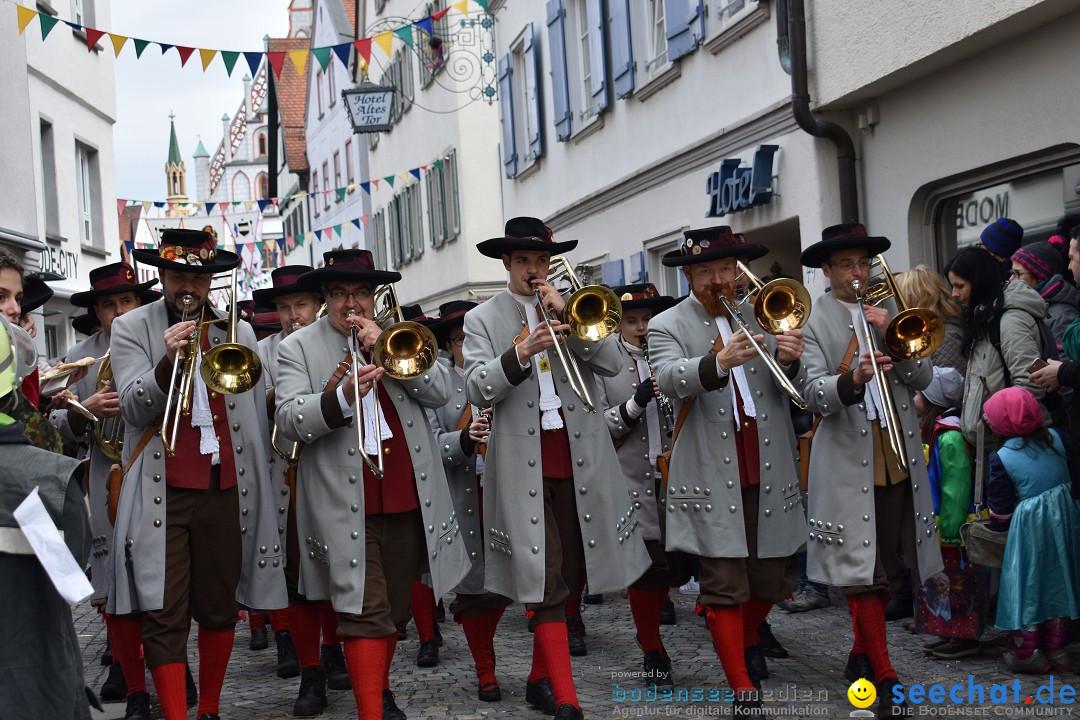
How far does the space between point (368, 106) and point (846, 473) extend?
56.1ft

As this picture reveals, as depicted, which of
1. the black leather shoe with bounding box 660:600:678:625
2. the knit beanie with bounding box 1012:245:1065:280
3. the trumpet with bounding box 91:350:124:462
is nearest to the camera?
the trumpet with bounding box 91:350:124:462

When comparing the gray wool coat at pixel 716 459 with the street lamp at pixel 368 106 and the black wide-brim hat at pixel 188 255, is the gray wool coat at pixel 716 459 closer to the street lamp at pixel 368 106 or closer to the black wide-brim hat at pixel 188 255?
the black wide-brim hat at pixel 188 255

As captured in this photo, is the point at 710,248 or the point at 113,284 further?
the point at 113,284

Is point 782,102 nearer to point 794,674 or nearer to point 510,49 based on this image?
point 794,674

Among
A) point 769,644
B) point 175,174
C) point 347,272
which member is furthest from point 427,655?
point 175,174

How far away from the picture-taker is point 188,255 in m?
6.00

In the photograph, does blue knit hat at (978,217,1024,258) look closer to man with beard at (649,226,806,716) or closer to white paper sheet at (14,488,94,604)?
man with beard at (649,226,806,716)

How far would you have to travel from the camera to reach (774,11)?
11.6 metres

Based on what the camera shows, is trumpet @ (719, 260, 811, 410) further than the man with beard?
Yes

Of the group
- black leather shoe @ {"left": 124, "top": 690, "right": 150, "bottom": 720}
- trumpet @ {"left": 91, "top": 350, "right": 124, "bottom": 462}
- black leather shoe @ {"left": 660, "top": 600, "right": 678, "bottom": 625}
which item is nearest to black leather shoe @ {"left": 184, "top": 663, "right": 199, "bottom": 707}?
black leather shoe @ {"left": 124, "top": 690, "right": 150, "bottom": 720}

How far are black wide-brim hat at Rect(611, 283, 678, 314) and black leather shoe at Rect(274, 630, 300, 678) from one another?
2818 mm

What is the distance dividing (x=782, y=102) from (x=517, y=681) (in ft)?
21.1

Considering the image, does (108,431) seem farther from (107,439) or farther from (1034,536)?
(1034,536)

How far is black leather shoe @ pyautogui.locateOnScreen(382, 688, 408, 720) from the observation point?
6.07m
